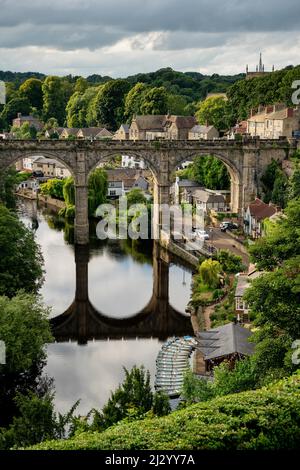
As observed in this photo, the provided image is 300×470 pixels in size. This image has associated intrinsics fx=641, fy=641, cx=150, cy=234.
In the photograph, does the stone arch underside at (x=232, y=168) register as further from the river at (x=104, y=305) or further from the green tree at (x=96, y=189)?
the green tree at (x=96, y=189)

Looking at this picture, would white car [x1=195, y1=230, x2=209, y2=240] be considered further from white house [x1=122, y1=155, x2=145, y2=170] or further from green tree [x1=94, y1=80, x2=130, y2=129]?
green tree [x1=94, y1=80, x2=130, y2=129]

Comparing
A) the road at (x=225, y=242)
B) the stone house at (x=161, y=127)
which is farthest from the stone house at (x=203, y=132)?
the road at (x=225, y=242)

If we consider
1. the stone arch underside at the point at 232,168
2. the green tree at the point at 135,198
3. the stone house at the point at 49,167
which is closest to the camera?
the stone arch underside at the point at 232,168

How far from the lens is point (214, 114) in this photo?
101 meters

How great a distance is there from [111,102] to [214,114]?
88.8 ft

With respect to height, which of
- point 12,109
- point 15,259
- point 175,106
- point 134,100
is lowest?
point 15,259

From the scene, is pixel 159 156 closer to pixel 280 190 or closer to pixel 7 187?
pixel 280 190

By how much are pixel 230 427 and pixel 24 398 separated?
37.8 feet

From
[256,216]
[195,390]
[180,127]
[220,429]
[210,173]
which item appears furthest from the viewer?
[180,127]

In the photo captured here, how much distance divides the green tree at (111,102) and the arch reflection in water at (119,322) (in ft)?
255

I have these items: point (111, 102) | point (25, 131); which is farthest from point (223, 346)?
point (111, 102)

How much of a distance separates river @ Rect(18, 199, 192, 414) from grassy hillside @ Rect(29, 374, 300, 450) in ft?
47.8

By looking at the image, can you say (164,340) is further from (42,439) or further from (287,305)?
(42,439)

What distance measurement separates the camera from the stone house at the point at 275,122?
6869 cm
